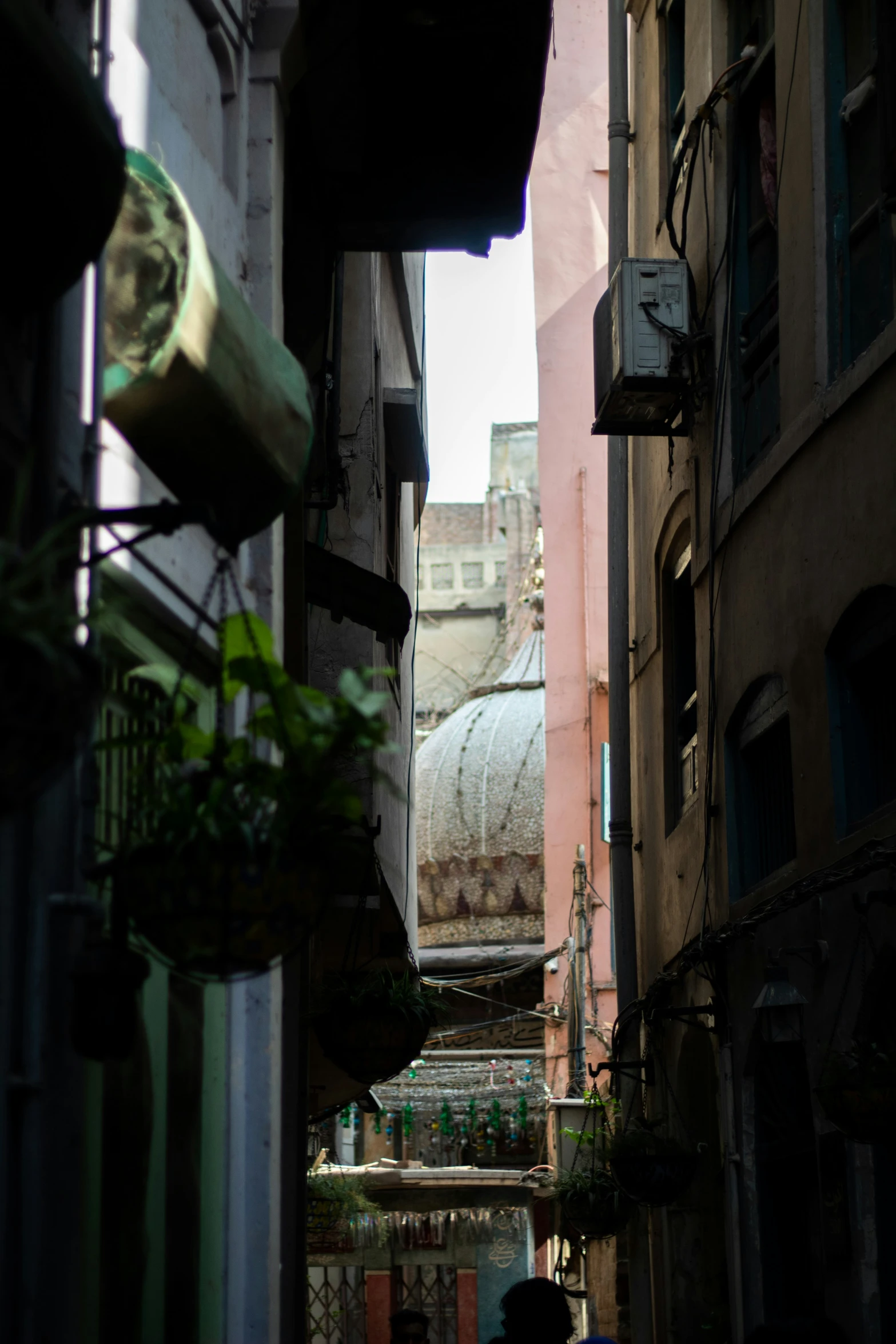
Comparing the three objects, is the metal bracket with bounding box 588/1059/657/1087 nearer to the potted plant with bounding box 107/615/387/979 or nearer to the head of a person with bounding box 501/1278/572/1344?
the head of a person with bounding box 501/1278/572/1344

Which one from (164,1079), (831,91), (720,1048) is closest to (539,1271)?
(720,1048)

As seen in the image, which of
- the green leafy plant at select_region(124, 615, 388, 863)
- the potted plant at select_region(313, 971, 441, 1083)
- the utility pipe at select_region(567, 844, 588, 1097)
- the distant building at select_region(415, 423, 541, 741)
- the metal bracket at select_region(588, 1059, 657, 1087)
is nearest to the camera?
the green leafy plant at select_region(124, 615, 388, 863)

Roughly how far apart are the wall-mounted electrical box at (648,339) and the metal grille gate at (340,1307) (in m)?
15.2

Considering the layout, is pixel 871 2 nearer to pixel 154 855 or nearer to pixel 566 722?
pixel 154 855

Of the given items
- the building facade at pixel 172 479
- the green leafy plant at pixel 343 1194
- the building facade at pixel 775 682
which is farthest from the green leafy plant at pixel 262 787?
the green leafy plant at pixel 343 1194

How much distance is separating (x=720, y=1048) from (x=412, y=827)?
498cm

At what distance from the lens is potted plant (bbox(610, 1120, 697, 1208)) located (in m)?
10.9

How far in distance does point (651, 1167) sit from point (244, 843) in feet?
26.7

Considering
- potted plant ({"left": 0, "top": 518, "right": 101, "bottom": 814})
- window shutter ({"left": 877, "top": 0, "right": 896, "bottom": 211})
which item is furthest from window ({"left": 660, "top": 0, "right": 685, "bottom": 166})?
potted plant ({"left": 0, "top": 518, "right": 101, "bottom": 814})

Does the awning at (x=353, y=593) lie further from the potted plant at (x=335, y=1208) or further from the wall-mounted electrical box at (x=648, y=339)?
the potted plant at (x=335, y=1208)

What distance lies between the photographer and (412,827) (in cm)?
1582

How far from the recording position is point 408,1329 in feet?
34.0

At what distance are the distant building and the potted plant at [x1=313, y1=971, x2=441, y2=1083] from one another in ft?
125

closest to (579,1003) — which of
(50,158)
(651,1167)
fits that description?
(651,1167)
